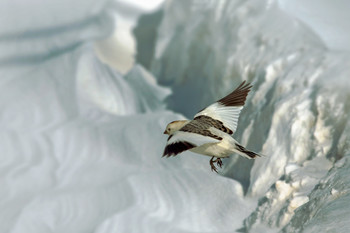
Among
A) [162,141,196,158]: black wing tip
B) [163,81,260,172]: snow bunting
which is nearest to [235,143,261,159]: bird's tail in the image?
[163,81,260,172]: snow bunting

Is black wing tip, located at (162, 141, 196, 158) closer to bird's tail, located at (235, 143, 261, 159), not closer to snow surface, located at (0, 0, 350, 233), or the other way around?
bird's tail, located at (235, 143, 261, 159)

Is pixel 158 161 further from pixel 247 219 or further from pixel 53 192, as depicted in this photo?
pixel 247 219

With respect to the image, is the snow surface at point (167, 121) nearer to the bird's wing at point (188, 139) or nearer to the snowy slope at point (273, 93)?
the snowy slope at point (273, 93)

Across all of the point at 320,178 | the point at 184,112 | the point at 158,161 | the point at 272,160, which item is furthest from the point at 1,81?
the point at 320,178

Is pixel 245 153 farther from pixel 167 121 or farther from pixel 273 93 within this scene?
pixel 167 121

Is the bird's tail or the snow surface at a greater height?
the snow surface

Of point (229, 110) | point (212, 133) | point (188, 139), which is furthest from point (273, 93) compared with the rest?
point (188, 139)
